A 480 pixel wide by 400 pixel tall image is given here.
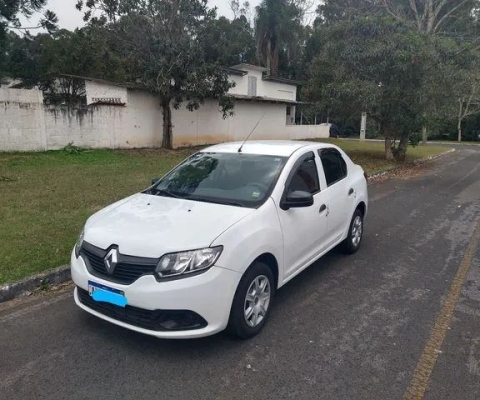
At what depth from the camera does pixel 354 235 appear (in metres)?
5.76

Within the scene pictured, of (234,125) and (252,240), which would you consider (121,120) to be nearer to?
(234,125)

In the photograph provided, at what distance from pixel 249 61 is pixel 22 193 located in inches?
1530

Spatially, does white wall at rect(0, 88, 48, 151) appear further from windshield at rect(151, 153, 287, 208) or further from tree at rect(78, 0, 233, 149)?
windshield at rect(151, 153, 287, 208)

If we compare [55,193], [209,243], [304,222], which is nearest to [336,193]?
[304,222]

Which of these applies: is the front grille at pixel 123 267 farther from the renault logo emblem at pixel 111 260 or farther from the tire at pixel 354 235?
the tire at pixel 354 235

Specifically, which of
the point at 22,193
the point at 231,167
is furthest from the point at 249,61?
the point at 231,167

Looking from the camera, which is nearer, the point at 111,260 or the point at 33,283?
the point at 111,260

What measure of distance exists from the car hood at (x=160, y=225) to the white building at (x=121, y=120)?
12.6 meters

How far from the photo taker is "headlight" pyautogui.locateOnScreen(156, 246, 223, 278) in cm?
306

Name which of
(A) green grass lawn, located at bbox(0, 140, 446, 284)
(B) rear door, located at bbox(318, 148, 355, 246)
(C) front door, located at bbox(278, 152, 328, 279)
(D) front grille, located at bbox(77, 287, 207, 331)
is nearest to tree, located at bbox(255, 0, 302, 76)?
(A) green grass lawn, located at bbox(0, 140, 446, 284)

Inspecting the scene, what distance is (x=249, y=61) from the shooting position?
44125 mm

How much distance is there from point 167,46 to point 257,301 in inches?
584

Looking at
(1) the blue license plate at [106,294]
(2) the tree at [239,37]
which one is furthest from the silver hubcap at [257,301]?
(2) the tree at [239,37]

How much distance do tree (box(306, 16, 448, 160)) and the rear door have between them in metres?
10.1
